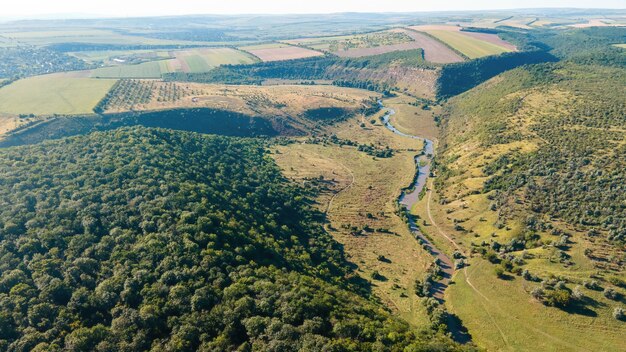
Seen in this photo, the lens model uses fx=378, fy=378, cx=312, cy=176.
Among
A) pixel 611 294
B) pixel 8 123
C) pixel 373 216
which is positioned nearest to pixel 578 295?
pixel 611 294

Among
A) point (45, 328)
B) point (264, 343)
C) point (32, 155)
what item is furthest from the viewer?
point (32, 155)

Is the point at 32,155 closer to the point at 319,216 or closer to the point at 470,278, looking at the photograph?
the point at 319,216

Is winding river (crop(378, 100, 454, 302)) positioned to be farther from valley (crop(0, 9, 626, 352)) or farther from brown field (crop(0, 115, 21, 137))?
brown field (crop(0, 115, 21, 137))

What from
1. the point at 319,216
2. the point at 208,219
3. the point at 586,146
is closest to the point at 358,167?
the point at 319,216

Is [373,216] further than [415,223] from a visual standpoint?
Yes

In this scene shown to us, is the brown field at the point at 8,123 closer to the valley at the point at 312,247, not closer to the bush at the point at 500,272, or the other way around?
the valley at the point at 312,247

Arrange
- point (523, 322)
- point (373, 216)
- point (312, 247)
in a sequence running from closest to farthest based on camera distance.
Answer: point (523, 322) < point (312, 247) < point (373, 216)

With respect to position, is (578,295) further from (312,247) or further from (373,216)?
(373,216)

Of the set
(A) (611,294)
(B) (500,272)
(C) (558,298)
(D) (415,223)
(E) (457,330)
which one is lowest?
(E) (457,330)
